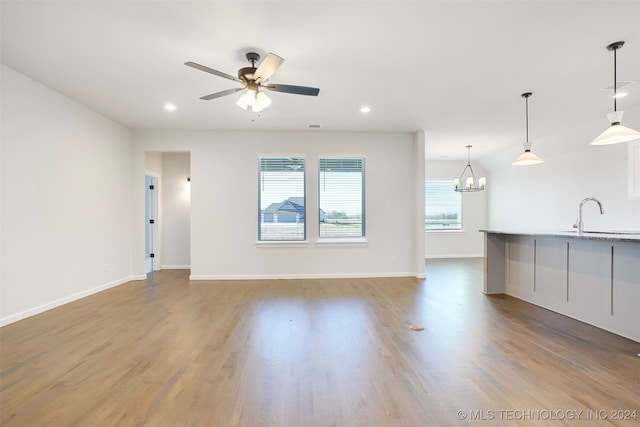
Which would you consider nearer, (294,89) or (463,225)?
(294,89)

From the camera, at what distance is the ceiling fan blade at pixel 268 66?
2.46m

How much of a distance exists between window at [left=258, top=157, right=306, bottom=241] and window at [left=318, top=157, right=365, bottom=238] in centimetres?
46

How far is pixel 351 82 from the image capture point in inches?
144

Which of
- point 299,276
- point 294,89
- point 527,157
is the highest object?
point 294,89

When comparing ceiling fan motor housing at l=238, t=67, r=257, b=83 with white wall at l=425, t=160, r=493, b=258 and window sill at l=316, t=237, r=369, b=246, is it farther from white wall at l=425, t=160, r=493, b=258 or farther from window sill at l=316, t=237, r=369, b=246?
white wall at l=425, t=160, r=493, b=258

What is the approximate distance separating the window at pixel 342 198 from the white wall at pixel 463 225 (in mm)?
3667

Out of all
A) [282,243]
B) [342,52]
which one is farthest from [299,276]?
[342,52]

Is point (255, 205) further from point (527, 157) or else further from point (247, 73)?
point (527, 157)

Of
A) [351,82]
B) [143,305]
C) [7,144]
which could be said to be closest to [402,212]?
[351,82]

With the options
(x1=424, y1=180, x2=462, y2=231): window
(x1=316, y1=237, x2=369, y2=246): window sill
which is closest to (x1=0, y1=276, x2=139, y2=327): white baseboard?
(x1=316, y1=237, x2=369, y2=246): window sill

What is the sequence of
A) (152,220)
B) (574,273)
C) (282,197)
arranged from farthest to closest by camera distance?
1. (152,220)
2. (282,197)
3. (574,273)

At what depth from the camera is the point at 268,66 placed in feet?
8.55

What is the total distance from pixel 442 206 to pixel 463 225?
84cm

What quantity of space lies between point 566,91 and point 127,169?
7310mm
